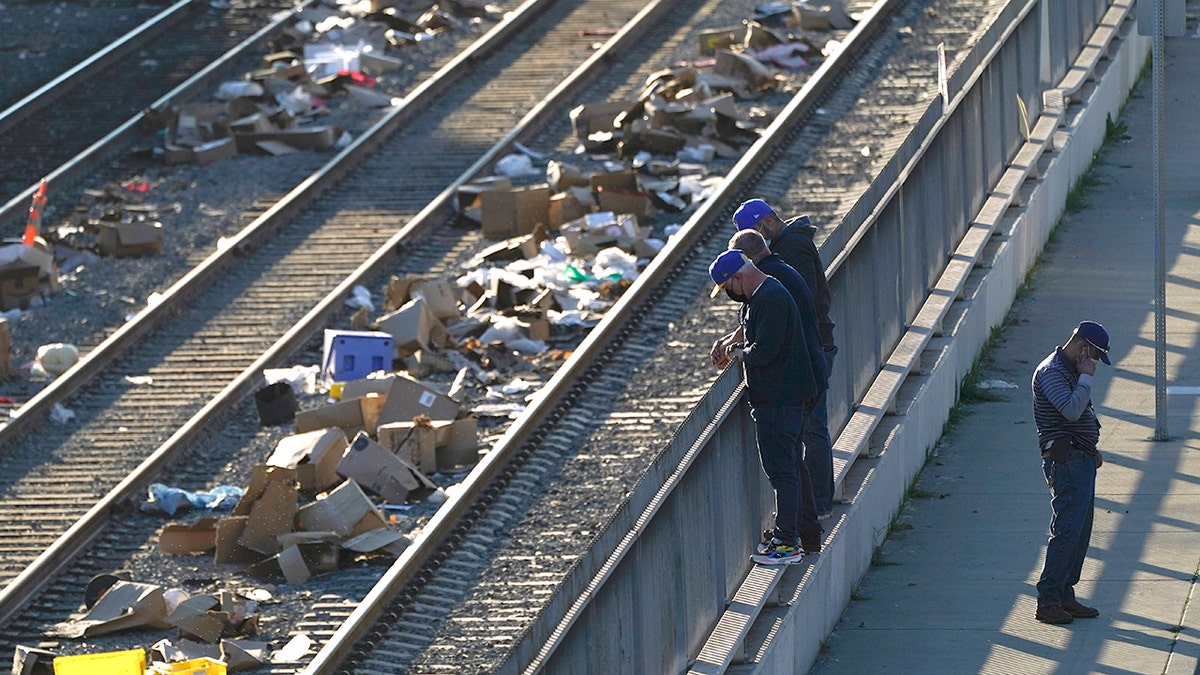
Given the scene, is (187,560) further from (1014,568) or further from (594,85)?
(594,85)

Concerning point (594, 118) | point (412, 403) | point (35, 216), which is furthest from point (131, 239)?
point (412, 403)

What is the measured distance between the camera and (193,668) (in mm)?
11391

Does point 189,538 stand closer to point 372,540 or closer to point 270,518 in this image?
point 270,518

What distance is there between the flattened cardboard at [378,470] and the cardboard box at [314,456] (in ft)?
0.31

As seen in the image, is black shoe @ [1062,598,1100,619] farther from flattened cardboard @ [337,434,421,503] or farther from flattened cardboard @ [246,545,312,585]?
flattened cardboard @ [337,434,421,503]

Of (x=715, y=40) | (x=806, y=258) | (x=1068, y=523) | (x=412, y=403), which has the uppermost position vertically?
(x=806, y=258)

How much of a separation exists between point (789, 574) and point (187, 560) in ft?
16.1

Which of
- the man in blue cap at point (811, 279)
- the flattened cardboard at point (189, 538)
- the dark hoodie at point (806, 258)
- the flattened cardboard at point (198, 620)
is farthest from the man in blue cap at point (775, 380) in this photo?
the flattened cardboard at point (189, 538)

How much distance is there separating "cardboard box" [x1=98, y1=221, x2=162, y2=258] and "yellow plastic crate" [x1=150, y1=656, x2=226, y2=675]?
8750 millimetres

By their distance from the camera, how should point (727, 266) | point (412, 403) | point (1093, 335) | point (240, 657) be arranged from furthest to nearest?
1. point (412, 403)
2. point (240, 657)
3. point (1093, 335)
4. point (727, 266)

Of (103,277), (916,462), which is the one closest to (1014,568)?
(916,462)

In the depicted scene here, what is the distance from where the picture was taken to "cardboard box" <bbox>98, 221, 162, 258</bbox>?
1978 cm

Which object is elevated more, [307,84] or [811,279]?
[811,279]

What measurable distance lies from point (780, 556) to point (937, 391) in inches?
133
